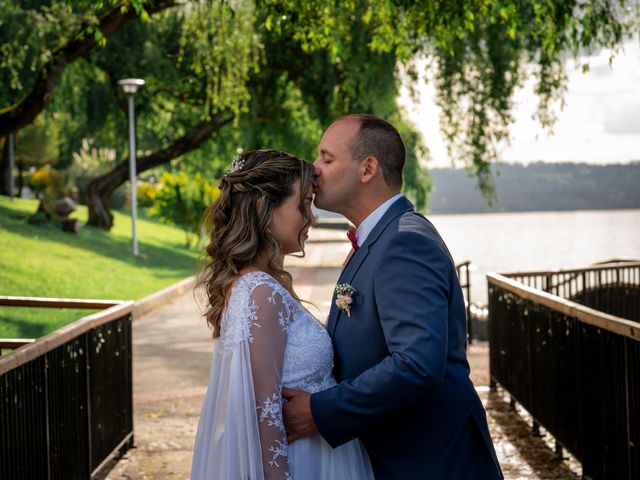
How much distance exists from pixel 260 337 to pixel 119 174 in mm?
31040

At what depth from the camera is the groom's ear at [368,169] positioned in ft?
10.9

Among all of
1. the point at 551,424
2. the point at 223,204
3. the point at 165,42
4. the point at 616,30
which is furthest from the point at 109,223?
the point at 223,204

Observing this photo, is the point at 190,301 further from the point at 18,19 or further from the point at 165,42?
the point at 165,42

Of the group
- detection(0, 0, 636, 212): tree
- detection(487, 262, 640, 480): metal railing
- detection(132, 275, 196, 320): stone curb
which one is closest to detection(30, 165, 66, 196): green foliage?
detection(0, 0, 636, 212): tree

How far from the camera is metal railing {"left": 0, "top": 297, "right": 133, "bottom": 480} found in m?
4.86

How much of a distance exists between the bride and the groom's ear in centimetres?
20

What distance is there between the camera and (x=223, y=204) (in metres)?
3.44

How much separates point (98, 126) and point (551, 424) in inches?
1042

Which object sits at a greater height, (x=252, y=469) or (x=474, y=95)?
(x=474, y=95)

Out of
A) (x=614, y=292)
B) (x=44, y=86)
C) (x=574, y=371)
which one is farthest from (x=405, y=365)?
(x=44, y=86)

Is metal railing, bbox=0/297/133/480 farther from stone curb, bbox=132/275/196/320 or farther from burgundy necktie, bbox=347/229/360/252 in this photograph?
stone curb, bbox=132/275/196/320

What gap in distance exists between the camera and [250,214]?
11.1 ft

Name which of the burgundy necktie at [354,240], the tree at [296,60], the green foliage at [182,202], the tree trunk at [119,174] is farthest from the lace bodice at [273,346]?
the green foliage at [182,202]

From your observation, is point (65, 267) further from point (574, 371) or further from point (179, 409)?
point (574, 371)
